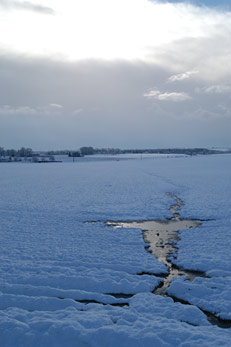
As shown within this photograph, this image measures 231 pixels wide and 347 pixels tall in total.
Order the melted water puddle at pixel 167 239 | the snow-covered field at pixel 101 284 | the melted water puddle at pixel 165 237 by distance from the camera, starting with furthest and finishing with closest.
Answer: the melted water puddle at pixel 165 237 → the melted water puddle at pixel 167 239 → the snow-covered field at pixel 101 284

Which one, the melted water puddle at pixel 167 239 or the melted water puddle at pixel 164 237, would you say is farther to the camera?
the melted water puddle at pixel 164 237

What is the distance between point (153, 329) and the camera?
17.4 ft

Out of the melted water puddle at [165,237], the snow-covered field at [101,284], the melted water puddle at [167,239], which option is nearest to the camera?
the snow-covered field at [101,284]

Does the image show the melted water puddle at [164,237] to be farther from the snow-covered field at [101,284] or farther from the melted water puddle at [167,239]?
the snow-covered field at [101,284]

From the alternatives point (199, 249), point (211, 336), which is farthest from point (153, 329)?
point (199, 249)

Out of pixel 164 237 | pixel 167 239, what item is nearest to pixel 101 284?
pixel 167 239

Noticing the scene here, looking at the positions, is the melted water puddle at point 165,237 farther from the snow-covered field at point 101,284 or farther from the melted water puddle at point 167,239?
the snow-covered field at point 101,284

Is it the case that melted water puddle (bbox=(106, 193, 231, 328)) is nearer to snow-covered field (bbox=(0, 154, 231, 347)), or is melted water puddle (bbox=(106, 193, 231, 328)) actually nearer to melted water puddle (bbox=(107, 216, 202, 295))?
melted water puddle (bbox=(107, 216, 202, 295))

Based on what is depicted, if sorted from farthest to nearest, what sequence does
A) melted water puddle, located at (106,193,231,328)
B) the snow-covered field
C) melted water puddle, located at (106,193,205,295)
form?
1. melted water puddle, located at (106,193,205,295)
2. melted water puddle, located at (106,193,231,328)
3. the snow-covered field

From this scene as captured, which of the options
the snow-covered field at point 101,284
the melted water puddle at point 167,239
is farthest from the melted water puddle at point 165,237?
the snow-covered field at point 101,284

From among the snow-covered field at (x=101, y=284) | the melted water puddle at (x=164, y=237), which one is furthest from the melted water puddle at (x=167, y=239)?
the snow-covered field at (x=101, y=284)

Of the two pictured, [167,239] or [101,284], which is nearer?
[101,284]

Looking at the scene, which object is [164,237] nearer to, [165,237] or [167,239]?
[165,237]

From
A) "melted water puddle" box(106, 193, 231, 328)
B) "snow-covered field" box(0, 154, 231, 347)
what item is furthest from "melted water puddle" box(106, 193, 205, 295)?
"snow-covered field" box(0, 154, 231, 347)
